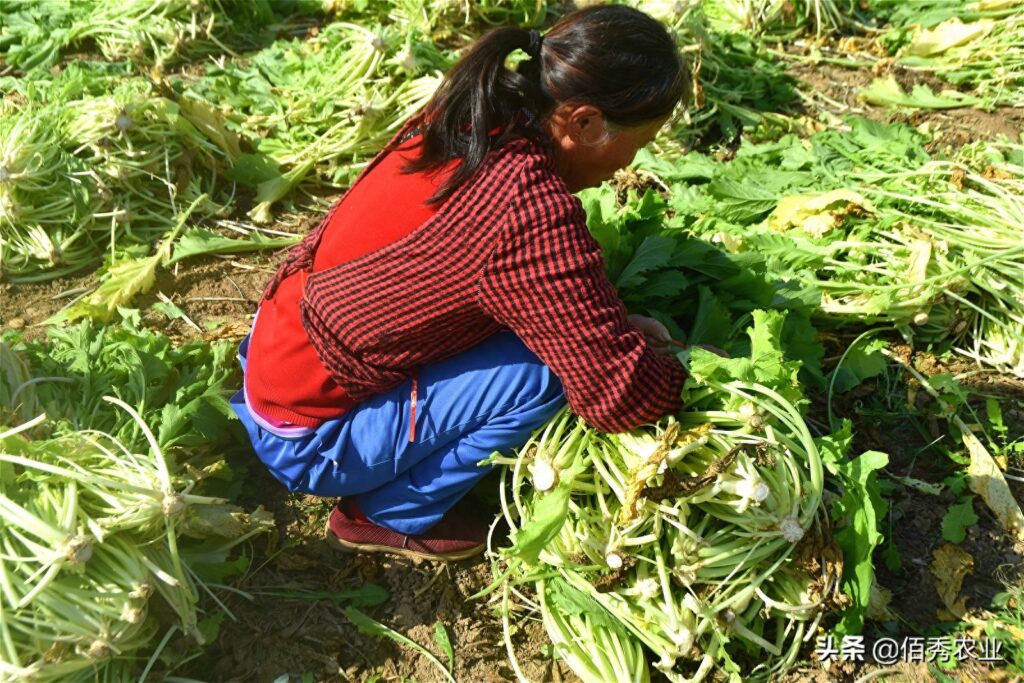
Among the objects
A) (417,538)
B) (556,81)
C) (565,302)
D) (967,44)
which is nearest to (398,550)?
(417,538)

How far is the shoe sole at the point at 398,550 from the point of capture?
3.02m

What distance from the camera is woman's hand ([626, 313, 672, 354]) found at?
2.79m

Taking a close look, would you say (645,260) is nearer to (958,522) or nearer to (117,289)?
(958,522)

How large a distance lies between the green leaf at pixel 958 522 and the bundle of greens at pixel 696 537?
65 cm

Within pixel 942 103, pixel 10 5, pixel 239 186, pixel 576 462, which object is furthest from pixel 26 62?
pixel 942 103

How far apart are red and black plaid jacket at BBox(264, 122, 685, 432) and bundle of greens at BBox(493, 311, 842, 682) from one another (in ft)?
0.52

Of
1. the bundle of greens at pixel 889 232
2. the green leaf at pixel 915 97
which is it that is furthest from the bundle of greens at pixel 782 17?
the bundle of greens at pixel 889 232

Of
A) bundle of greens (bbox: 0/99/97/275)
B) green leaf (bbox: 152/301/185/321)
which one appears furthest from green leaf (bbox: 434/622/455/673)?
bundle of greens (bbox: 0/99/97/275)

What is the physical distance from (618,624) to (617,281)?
1.17 meters

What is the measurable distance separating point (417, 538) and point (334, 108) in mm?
2682

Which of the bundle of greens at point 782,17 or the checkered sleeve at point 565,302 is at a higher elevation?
the checkered sleeve at point 565,302

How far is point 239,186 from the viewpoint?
473 centimetres

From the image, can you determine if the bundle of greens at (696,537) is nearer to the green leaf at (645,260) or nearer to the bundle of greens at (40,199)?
the green leaf at (645,260)

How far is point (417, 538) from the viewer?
3021 mm
